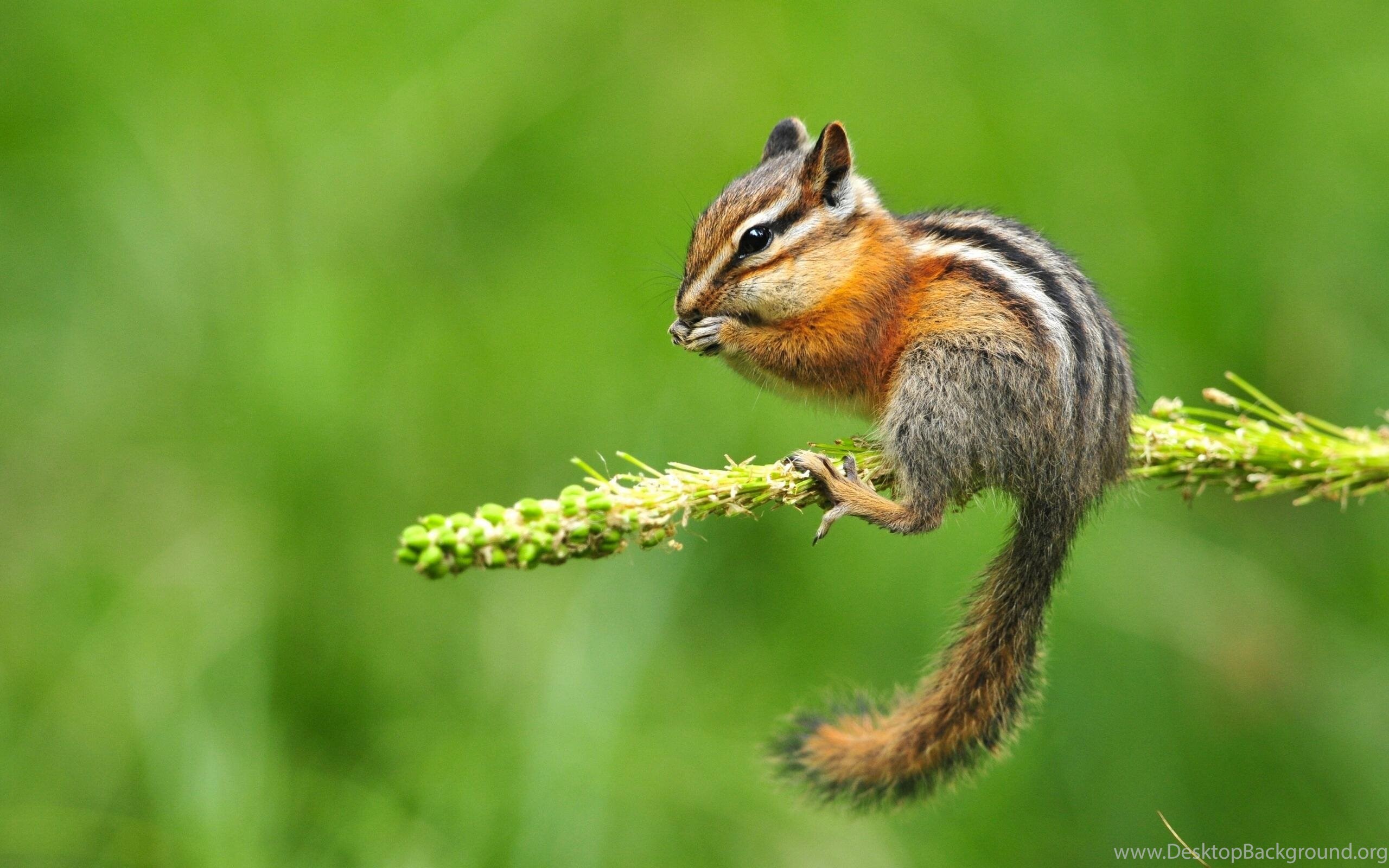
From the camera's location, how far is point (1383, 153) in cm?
531

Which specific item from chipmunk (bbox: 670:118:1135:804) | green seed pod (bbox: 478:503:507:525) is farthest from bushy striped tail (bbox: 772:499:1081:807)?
green seed pod (bbox: 478:503:507:525)

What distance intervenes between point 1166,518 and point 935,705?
2120 mm

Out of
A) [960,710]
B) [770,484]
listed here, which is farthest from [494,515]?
[960,710]

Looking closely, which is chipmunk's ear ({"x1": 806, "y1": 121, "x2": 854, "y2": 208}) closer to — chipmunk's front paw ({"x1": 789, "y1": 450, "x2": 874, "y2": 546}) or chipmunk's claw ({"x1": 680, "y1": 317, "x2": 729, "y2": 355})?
chipmunk's claw ({"x1": 680, "y1": 317, "x2": 729, "y2": 355})

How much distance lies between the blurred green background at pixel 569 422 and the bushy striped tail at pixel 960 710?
466 millimetres

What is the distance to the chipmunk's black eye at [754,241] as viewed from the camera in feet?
12.3

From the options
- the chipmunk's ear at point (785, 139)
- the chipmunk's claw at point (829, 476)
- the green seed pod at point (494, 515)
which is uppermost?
the chipmunk's ear at point (785, 139)

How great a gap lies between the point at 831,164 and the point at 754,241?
381 millimetres

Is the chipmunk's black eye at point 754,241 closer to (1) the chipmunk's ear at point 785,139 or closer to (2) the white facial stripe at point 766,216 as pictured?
(2) the white facial stripe at point 766,216

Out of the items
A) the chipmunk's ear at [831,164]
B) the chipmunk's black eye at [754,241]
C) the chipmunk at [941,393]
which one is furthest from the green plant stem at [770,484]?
the chipmunk's ear at [831,164]

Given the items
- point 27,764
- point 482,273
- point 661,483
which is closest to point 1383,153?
point 482,273

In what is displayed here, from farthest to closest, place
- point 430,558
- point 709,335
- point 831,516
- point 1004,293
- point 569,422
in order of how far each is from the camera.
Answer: point 569,422 → point 709,335 → point 1004,293 → point 831,516 → point 430,558

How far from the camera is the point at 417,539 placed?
2.05 meters

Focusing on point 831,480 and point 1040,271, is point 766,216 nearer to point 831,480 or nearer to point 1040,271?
point 1040,271
